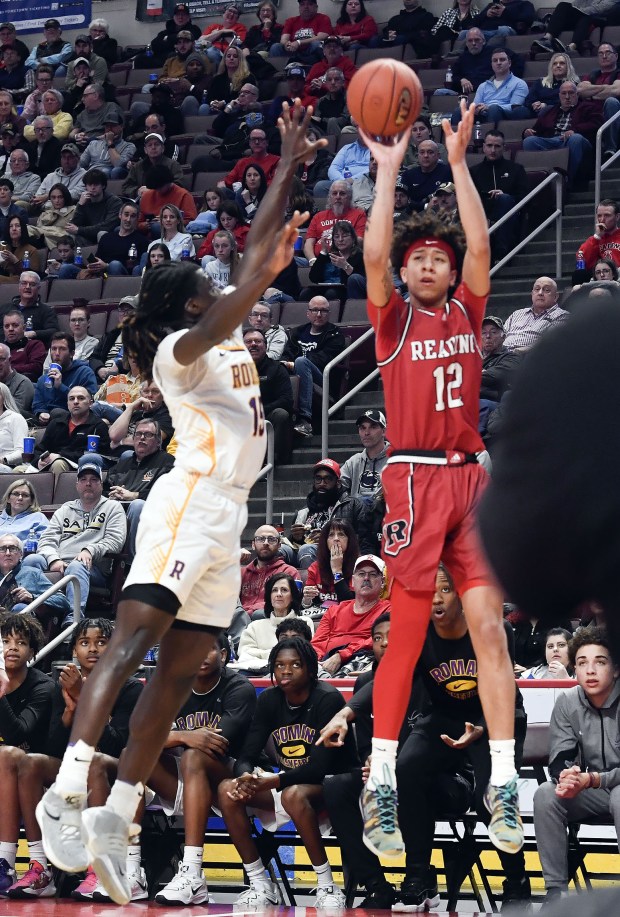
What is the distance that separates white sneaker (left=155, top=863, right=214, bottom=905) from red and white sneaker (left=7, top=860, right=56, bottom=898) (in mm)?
734

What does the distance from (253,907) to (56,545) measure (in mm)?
4706

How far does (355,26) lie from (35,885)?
13979 millimetres

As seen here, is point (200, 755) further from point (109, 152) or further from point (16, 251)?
point (109, 152)

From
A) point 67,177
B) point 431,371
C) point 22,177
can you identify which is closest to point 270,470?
point 431,371

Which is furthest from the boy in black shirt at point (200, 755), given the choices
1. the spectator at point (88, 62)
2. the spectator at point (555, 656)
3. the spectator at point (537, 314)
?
the spectator at point (88, 62)

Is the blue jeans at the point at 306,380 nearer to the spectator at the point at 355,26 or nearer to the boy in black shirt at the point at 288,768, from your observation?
the boy in black shirt at the point at 288,768

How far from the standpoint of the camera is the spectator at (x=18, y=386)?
1359cm

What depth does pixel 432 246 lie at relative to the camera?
564cm

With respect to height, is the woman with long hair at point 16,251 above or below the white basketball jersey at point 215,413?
above

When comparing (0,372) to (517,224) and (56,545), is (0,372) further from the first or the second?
(517,224)

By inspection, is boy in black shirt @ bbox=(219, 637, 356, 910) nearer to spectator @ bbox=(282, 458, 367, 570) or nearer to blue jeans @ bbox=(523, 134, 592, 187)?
spectator @ bbox=(282, 458, 367, 570)

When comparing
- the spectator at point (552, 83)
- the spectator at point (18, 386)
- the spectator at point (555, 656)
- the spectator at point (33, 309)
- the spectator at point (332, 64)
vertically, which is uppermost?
the spectator at point (332, 64)

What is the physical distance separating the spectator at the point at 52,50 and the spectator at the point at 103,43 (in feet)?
1.33

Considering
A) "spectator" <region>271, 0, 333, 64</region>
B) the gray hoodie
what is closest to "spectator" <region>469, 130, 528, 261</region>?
"spectator" <region>271, 0, 333, 64</region>
